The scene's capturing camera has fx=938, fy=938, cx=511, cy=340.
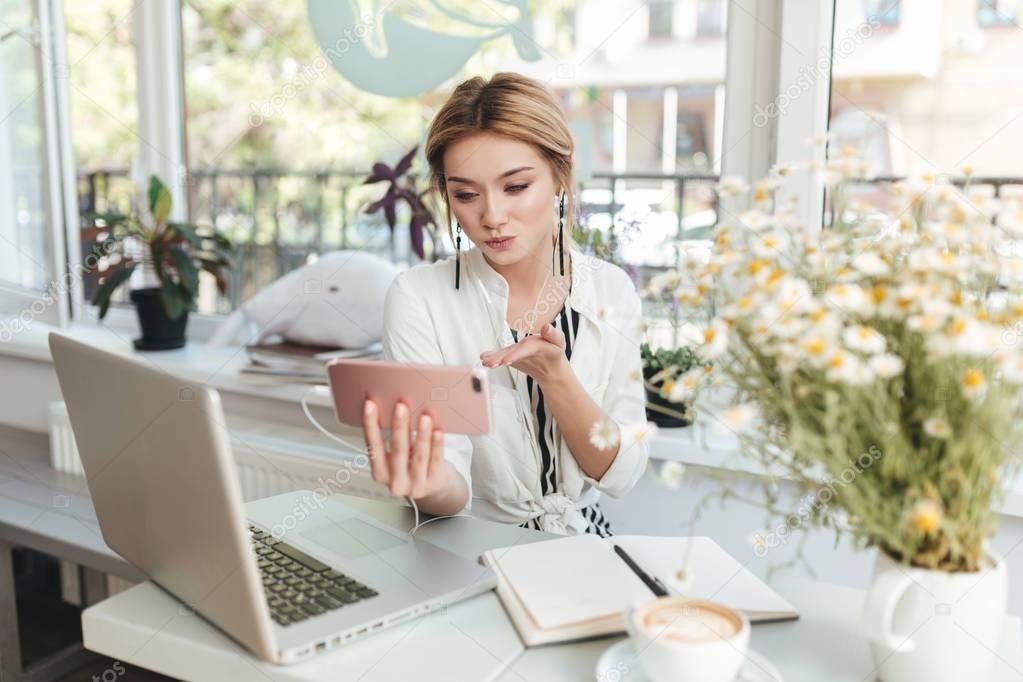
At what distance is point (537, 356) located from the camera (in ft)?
4.47

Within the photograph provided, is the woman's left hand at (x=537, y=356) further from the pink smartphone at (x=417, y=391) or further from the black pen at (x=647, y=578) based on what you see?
the black pen at (x=647, y=578)

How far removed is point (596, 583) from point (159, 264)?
1757 millimetres

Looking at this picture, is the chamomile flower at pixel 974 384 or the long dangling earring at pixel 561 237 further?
the long dangling earring at pixel 561 237

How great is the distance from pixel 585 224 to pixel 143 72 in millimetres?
1537

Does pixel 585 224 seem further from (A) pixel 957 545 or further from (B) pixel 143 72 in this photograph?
(B) pixel 143 72

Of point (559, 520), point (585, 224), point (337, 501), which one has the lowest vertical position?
point (559, 520)

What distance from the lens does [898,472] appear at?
77 cm

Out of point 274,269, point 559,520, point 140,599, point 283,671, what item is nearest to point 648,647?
point 283,671

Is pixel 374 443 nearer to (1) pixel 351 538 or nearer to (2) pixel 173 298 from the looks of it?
(1) pixel 351 538

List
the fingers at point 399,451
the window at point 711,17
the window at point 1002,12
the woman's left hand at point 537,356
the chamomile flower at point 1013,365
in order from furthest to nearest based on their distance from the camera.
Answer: the window at point 711,17 → the window at point 1002,12 → the woman's left hand at point 537,356 → the fingers at point 399,451 → the chamomile flower at point 1013,365

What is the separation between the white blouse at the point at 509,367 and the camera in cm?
153

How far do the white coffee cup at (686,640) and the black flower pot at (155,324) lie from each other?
194cm

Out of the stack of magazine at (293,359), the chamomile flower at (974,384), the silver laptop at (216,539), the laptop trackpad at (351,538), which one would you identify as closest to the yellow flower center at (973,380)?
the chamomile flower at (974,384)

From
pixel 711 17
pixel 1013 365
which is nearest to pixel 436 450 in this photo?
pixel 1013 365
